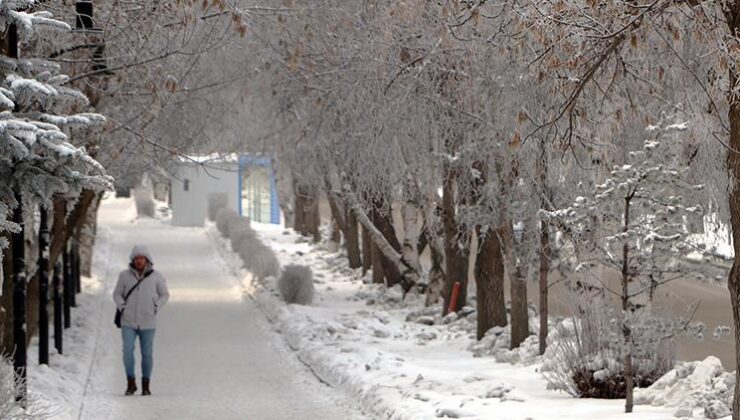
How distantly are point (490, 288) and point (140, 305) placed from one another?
6.17m

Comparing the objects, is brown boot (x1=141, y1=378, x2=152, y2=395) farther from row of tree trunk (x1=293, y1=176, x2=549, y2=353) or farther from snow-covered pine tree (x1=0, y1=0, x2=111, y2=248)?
snow-covered pine tree (x1=0, y1=0, x2=111, y2=248)

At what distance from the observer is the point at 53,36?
47.3ft

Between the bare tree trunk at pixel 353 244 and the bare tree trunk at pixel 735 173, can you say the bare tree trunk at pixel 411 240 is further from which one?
the bare tree trunk at pixel 735 173

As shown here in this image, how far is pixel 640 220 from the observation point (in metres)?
13.0

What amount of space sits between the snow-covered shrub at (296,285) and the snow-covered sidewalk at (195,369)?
2.37 feet

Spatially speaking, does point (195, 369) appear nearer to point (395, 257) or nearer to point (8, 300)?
point (8, 300)

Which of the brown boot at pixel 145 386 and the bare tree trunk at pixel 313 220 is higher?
the bare tree trunk at pixel 313 220

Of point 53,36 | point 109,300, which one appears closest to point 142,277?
point 53,36

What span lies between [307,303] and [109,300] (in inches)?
198

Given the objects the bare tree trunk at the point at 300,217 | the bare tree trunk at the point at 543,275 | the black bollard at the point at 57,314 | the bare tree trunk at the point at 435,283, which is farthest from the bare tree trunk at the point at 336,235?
the bare tree trunk at the point at 543,275

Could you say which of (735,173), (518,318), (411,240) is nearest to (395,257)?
(411,240)

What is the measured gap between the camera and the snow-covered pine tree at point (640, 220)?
12.6m

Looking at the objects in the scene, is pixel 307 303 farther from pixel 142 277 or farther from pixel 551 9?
pixel 551 9

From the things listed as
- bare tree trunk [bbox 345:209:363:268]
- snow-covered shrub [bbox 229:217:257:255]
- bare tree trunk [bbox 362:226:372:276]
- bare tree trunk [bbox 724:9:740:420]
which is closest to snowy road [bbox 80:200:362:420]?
bare tree trunk [bbox 362:226:372:276]
